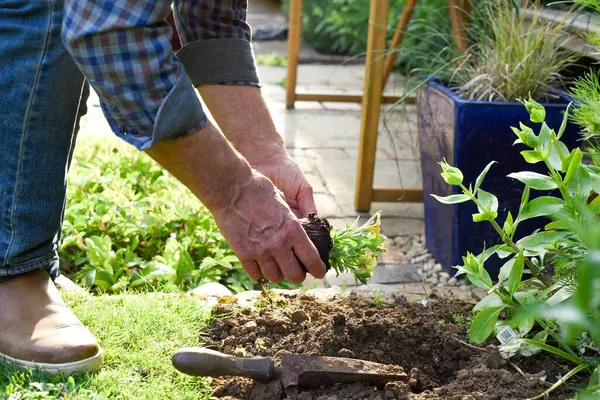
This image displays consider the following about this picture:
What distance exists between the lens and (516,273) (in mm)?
1629

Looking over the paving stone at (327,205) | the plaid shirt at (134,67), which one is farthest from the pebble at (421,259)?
the plaid shirt at (134,67)

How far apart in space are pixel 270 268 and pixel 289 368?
23cm

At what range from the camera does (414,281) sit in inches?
103

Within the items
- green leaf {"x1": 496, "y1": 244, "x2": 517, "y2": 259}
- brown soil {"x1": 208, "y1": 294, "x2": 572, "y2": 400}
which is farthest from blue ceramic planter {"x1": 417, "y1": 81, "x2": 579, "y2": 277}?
green leaf {"x1": 496, "y1": 244, "x2": 517, "y2": 259}

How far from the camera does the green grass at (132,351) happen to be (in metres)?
1.61

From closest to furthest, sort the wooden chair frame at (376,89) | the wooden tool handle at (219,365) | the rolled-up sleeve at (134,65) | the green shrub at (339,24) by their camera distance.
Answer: the rolled-up sleeve at (134,65), the wooden tool handle at (219,365), the wooden chair frame at (376,89), the green shrub at (339,24)

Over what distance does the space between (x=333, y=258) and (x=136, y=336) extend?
0.53 meters

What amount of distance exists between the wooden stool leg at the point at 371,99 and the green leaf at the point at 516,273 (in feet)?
4.54

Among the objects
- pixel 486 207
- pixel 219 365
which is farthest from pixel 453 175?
pixel 219 365

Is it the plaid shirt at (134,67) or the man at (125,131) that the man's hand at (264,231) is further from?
the plaid shirt at (134,67)

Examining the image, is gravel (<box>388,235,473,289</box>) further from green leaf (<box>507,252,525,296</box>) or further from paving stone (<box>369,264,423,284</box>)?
green leaf (<box>507,252,525,296</box>)

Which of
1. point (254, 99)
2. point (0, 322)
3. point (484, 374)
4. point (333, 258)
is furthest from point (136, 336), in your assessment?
point (484, 374)

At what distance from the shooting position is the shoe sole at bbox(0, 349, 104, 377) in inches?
67.1

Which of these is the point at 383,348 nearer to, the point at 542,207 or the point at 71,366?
the point at 542,207
